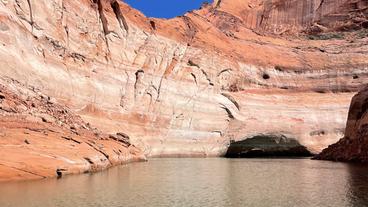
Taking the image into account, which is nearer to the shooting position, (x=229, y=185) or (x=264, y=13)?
(x=229, y=185)

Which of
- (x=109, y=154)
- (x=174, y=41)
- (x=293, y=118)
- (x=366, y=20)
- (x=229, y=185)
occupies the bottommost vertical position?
(x=229, y=185)

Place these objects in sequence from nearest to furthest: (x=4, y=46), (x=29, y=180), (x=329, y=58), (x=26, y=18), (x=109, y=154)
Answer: (x=29, y=180), (x=109, y=154), (x=4, y=46), (x=26, y=18), (x=329, y=58)

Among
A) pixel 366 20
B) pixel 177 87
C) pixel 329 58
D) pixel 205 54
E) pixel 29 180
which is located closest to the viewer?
pixel 29 180

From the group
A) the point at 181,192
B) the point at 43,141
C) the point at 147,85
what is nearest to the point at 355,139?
the point at 147,85

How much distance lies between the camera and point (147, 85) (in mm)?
37438

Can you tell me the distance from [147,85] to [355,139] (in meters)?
16.5

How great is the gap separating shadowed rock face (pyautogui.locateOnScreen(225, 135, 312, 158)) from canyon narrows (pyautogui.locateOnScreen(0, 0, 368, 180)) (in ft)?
1.69

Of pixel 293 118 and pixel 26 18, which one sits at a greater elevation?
pixel 26 18

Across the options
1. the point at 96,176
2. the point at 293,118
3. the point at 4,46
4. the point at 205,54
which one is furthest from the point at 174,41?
the point at 96,176

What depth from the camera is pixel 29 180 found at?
13.9 meters

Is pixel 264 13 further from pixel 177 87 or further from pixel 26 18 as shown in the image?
pixel 26 18

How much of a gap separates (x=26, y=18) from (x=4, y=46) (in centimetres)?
455

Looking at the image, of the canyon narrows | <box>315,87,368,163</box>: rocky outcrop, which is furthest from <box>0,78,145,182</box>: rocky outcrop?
<box>315,87,368,163</box>: rocky outcrop

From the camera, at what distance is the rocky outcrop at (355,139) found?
1085 inches
